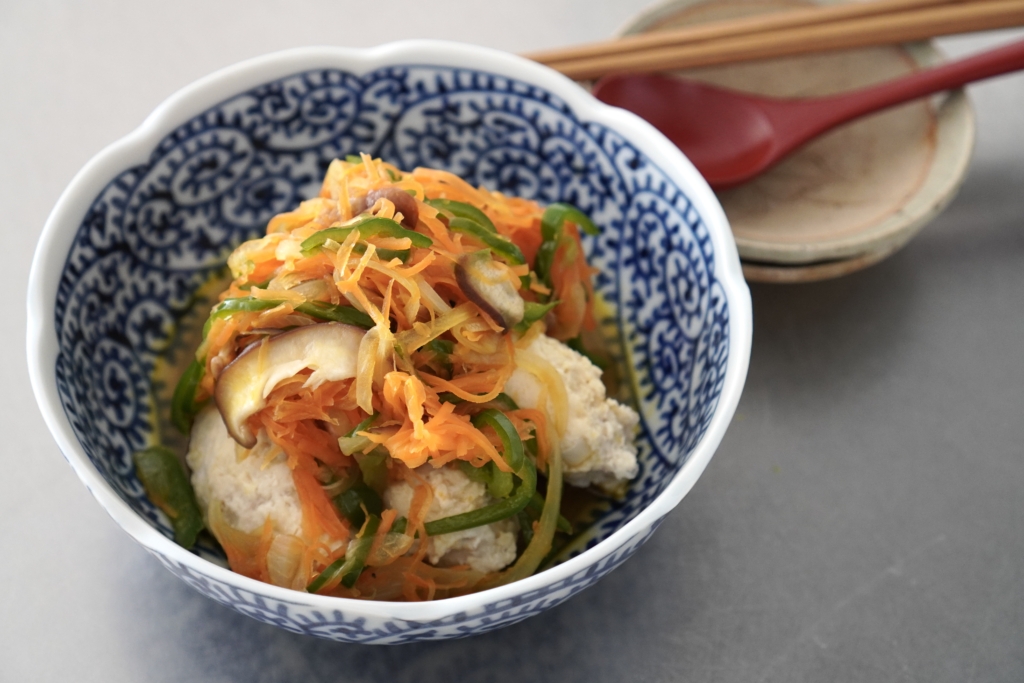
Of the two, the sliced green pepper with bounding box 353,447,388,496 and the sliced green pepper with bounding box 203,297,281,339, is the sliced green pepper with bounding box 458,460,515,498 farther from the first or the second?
the sliced green pepper with bounding box 203,297,281,339

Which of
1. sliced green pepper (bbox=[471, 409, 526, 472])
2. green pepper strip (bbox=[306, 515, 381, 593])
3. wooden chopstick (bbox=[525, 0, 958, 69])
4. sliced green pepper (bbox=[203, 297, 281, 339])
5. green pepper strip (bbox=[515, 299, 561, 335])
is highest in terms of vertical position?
wooden chopstick (bbox=[525, 0, 958, 69])

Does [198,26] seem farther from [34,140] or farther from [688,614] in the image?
[688,614]

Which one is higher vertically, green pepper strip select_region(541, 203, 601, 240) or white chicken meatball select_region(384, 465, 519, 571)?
green pepper strip select_region(541, 203, 601, 240)

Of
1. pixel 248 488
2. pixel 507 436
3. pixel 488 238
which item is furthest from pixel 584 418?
pixel 248 488

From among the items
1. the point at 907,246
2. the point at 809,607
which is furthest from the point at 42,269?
the point at 907,246

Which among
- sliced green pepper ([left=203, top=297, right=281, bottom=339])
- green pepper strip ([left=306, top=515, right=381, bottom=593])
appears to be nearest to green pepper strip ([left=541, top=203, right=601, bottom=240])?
sliced green pepper ([left=203, top=297, right=281, bottom=339])

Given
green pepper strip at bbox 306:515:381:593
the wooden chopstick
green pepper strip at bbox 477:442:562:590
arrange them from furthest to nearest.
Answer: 1. the wooden chopstick
2. green pepper strip at bbox 477:442:562:590
3. green pepper strip at bbox 306:515:381:593

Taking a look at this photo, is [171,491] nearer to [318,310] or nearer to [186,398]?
[186,398]

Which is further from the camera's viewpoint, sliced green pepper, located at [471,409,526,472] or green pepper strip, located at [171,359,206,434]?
green pepper strip, located at [171,359,206,434]
